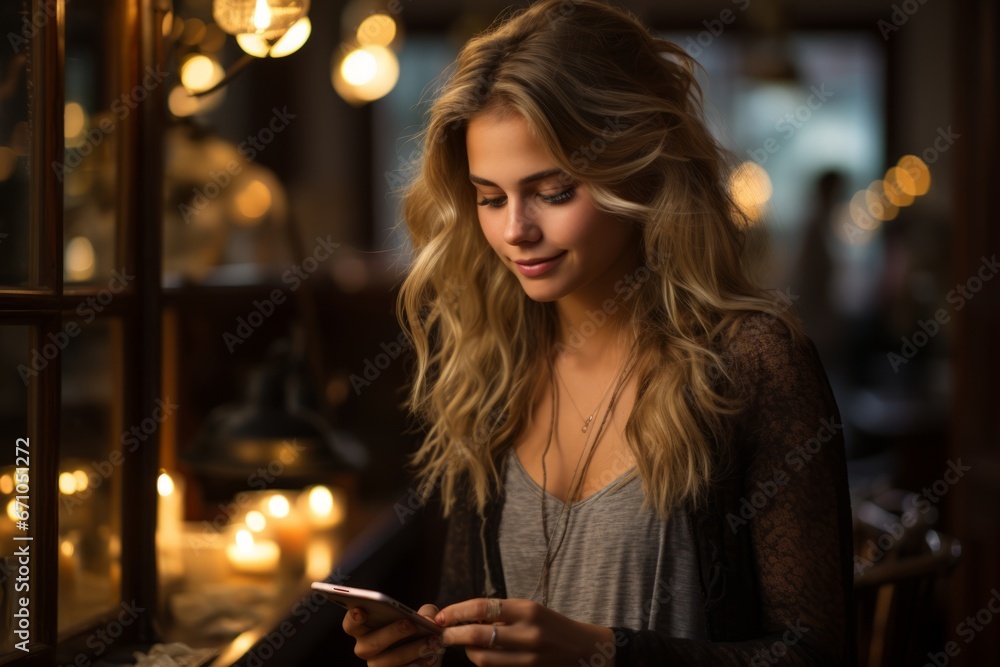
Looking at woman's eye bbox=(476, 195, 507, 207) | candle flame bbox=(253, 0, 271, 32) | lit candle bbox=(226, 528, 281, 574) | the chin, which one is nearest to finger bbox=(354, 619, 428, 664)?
the chin

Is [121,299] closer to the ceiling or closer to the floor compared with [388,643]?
closer to the ceiling

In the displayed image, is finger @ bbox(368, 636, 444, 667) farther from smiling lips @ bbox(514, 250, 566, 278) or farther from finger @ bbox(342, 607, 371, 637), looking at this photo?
smiling lips @ bbox(514, 250, 566, 278)

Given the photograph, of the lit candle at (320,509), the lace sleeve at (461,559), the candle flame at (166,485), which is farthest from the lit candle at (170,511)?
the lace sleeve at (461,559)

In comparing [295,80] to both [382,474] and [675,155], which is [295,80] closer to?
[382,474]

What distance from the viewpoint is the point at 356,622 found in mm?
1506

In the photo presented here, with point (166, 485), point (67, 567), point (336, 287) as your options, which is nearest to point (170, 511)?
point (166, 485)

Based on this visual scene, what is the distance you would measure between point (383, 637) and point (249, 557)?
110 cm

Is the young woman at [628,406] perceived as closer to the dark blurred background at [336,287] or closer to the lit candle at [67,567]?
the dark blurred background at [336,287]

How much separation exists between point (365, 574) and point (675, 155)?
154 centimetres

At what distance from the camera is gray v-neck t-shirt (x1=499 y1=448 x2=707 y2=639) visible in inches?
65.6

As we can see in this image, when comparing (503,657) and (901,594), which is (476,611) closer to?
(503,657)

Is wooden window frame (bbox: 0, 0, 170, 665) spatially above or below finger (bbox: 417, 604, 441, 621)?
above

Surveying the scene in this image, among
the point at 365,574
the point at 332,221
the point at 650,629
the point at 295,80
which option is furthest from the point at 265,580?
the point at 295,80

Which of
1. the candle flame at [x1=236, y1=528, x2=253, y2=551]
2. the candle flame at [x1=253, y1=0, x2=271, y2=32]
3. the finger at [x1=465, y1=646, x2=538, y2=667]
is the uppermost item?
the candle flame at [x1=253, y1=0, x2=271, y2=32]
